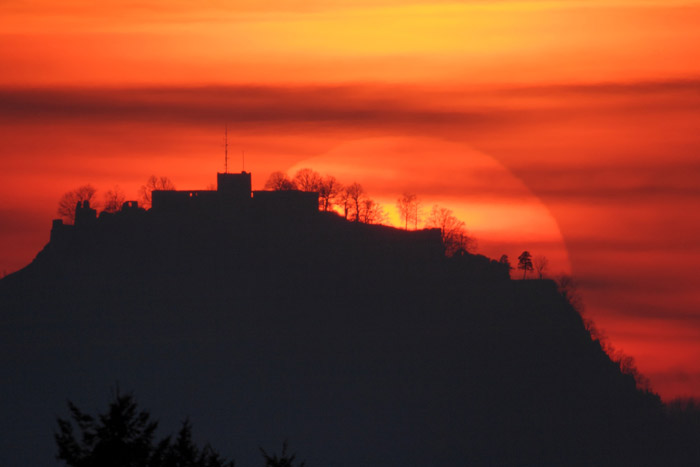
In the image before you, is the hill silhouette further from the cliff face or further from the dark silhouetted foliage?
the dark silhouetted foliage

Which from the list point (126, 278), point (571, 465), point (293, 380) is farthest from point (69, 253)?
point (571, 465)

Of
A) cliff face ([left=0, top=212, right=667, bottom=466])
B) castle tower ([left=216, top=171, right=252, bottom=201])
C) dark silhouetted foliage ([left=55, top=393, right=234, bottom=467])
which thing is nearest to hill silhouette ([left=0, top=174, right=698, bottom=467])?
cliff face ([left=0, top=212, right=667, bottom=466])

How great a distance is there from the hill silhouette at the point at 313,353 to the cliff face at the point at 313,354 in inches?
9.0

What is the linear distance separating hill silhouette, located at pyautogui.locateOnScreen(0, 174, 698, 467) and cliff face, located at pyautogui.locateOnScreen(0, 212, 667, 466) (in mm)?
228

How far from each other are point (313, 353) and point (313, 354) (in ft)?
0.46

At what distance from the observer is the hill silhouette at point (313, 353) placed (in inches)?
7101

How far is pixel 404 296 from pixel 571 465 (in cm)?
3543

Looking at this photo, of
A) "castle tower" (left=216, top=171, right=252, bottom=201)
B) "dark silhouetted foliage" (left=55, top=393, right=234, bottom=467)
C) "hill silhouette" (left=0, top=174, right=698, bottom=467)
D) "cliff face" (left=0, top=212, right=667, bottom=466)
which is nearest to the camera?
"dark silhouetted foliage" (left=55, top=393, right=234, bottom=467)

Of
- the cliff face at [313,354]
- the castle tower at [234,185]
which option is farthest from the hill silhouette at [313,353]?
the castle tower at [234,185]

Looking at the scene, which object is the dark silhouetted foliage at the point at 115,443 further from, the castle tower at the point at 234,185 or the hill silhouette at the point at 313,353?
the hill silhouette at the point at 313,353

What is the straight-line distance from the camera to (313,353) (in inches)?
7411

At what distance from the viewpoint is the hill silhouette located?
180m

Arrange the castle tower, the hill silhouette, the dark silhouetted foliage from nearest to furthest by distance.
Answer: the dark silhouetted foliage < the castle tower < the hill silhouette

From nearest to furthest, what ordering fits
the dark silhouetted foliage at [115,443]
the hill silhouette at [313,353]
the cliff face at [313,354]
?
the dark silhouetted foliage at [115,443], the hill silhouette at [313,353], the cliff face at [313,354]
